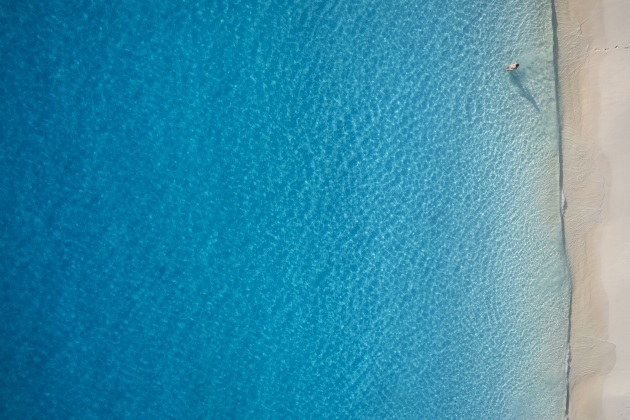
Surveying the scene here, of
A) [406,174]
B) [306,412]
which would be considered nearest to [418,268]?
[406,174]

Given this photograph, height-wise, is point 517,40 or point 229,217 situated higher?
point 517,40

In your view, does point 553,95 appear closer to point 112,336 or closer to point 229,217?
point 229,217

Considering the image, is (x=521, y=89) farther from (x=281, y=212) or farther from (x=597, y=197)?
(x=281, y=212)

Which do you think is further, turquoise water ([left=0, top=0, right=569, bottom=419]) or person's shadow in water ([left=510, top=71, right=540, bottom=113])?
person's shadow in water ([left=510, top=71, right=540, bottom=113])

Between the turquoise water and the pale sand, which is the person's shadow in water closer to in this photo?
the turquoise water

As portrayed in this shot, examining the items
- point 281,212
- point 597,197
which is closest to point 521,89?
point 597,197

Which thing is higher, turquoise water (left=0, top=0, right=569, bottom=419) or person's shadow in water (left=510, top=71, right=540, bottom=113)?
person's shadow in water (left=510, top=71, right=540, bottom=113)

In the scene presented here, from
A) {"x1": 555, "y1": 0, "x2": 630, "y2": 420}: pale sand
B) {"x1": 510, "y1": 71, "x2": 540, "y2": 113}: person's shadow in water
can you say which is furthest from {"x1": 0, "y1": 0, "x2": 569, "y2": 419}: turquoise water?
{"x1": 555, "y1": 0, "x2": 630, "y2": 420}: pale sand

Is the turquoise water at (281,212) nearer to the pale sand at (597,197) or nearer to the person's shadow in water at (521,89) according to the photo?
the person's shadow in water at (521,89)
